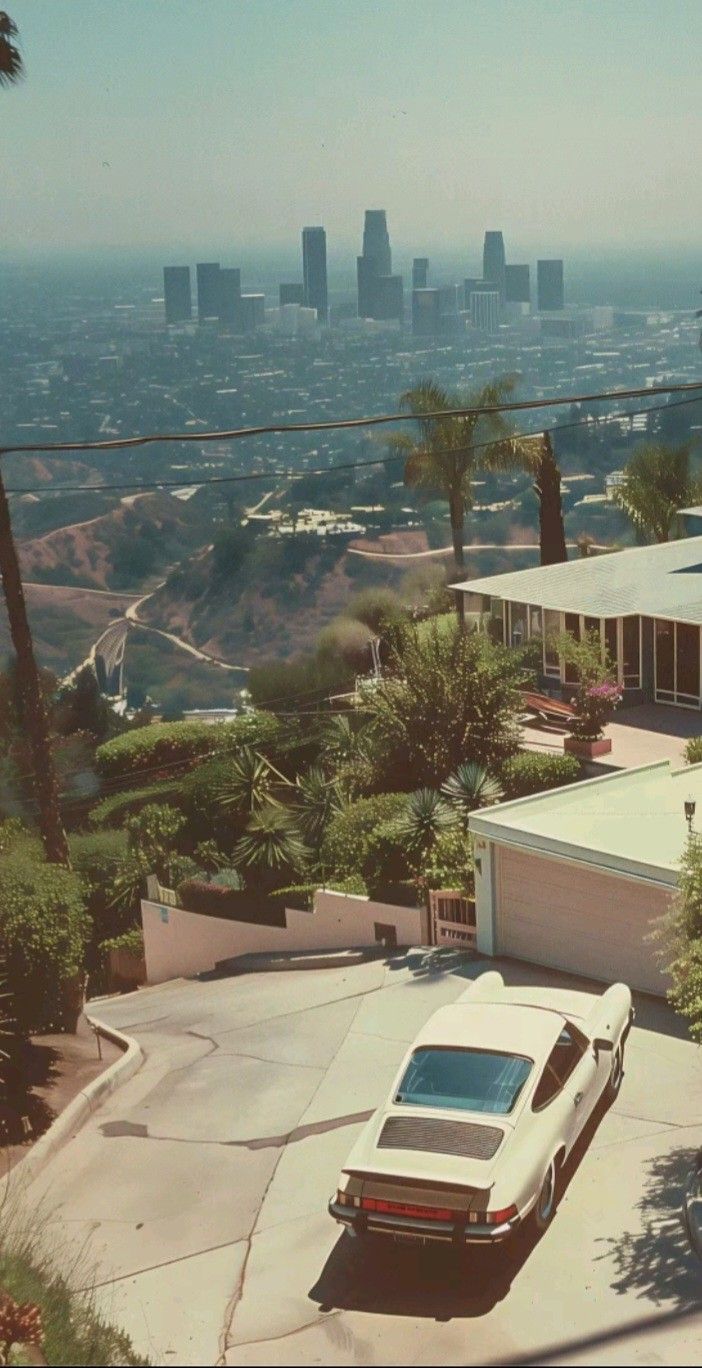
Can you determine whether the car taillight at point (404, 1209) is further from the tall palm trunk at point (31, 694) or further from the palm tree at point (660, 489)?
the palm tree at point (660, 489)

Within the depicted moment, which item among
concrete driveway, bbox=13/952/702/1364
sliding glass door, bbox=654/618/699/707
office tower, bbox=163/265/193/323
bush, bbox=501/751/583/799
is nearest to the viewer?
concrete driveway, bbox=13/952/702/1364

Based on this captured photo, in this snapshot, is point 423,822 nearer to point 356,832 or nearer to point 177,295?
point 356,832


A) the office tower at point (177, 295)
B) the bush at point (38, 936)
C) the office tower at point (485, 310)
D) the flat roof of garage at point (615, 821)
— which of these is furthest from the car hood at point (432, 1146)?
the office tower at point (485, 310)

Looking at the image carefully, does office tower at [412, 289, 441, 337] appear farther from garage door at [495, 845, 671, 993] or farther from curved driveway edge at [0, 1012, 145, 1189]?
curved driveway edge at [0, 1012, 145, 1189]

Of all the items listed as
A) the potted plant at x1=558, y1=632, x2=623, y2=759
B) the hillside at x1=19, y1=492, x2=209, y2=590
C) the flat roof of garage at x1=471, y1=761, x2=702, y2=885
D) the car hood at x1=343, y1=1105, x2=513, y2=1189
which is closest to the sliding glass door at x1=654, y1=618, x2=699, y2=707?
the potted plant at x1=558, y1=632, x2=623, y2=759

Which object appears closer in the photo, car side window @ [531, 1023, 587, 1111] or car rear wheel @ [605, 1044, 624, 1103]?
car side window @ [531, 1023, 587, 1111]

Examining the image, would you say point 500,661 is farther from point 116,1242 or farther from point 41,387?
point 41,387
